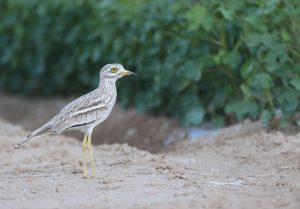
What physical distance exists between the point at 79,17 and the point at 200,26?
4.96 meters

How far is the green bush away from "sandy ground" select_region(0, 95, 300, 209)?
0.62 meters

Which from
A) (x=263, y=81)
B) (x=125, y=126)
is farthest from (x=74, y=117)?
(x=125, y=126)

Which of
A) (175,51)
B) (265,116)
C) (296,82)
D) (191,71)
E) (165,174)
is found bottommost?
(165,174)

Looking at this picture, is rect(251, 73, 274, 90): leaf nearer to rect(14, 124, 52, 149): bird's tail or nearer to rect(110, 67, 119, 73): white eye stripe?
rect(110, 67, 119, 73): white eye stripe

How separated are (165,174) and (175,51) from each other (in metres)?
4.51

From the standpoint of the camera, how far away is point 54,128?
27.9 ft

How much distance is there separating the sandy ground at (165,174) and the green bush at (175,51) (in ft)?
2.02

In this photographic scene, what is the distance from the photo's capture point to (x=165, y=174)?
839 cm

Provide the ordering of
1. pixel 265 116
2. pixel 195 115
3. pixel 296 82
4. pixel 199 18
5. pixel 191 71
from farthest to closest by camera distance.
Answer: pixel 195 115
pixel 191 71
pixel 199 18
pixel 265 116
pixel 296 82

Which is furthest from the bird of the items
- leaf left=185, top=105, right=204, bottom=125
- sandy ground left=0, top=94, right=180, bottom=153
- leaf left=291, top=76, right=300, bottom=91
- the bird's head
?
sandy ground left=0, top=94, right=180, bottom=153

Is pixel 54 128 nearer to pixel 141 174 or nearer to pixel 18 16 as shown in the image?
pixel 141 174

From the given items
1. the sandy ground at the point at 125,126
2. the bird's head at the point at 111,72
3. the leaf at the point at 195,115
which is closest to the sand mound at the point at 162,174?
the leaf at the point at 195,115

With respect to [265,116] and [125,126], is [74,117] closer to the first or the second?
[265,116]

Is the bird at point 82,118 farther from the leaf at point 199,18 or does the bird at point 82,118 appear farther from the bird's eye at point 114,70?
the leaf at point 199,18
